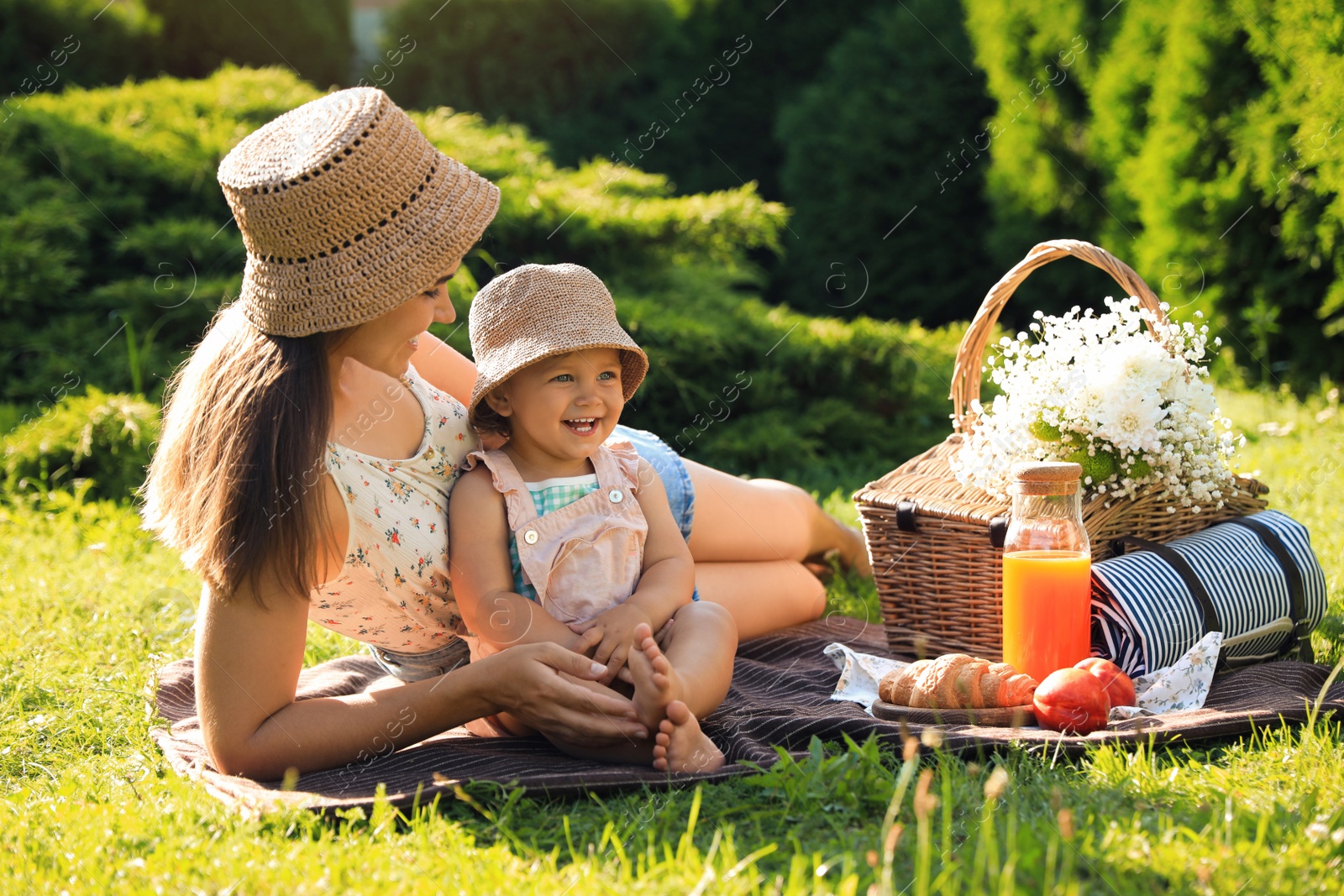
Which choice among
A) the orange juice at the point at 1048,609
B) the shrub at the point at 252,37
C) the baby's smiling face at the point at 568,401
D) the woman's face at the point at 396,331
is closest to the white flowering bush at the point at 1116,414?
the orange juice at the point at 1048,609

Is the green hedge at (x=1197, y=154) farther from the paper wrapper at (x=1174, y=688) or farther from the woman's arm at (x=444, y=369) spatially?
the woman's arm at (x=444, y=369)

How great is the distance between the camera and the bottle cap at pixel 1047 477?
2.53 m

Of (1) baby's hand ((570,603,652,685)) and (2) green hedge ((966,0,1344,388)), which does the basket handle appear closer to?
(1) baby's hand ((570,603,652,685))

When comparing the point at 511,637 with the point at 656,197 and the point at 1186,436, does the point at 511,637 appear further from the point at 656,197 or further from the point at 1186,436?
the point at 656,197

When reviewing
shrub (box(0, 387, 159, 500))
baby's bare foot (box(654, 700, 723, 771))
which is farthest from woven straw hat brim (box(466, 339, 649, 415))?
shrub (box(0, 387, 159, 500))

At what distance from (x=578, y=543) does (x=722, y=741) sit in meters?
0.51

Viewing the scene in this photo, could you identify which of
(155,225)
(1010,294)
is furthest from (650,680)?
(155,225)

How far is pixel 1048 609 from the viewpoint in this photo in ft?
8.33

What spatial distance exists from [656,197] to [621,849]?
6155mm

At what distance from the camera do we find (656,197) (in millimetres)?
7562

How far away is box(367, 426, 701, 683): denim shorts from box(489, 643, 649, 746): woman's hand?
446mm

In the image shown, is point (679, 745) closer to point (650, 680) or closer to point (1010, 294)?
point (650, 680)

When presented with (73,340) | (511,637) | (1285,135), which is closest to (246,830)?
(511,637)

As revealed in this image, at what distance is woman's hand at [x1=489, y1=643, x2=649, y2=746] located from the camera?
2176 millimetres
